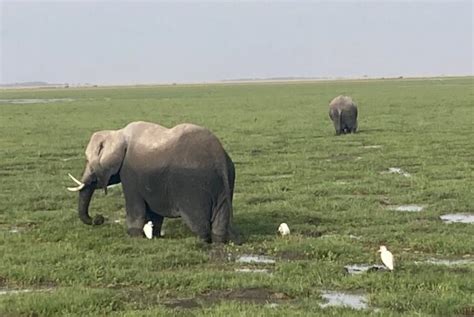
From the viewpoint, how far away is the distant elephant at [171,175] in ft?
41.9

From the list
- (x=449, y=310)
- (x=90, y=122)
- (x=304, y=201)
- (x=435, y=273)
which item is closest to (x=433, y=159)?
(x=304, y=201)

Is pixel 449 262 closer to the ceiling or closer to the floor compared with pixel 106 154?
closer to the floor

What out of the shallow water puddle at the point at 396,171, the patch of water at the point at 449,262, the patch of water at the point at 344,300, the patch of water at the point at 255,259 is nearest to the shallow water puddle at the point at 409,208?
the patch of water at the point at 449,262

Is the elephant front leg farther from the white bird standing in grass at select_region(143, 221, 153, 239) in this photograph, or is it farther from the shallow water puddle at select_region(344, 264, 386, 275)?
the shallow water puddle at select_region(344, 264, 386, 275)

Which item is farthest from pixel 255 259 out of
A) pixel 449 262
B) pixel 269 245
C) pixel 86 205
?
pixel 86 205

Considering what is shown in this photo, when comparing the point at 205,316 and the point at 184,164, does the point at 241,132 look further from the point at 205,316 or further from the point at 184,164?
the point at 205,316

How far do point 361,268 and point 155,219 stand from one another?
3.87 metres

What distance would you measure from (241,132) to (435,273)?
2684cm

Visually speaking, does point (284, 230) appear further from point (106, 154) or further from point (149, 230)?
point (106, 154)

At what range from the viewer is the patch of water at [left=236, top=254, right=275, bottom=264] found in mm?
11719

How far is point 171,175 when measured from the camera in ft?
42.5

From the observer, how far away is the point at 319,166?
22859mm

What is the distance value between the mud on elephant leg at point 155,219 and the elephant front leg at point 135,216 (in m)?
0.09

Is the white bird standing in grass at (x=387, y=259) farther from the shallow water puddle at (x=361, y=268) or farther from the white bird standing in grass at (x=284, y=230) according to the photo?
the white bird standing in grass at (x=284, y=230)
